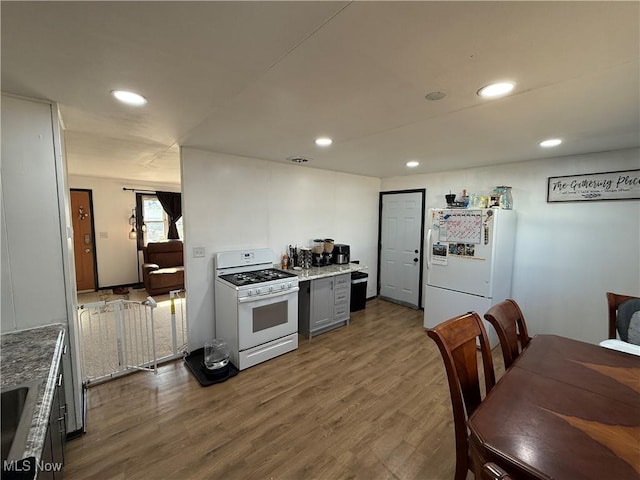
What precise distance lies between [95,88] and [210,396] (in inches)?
97.4

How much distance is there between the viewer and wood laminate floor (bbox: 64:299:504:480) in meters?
1.75

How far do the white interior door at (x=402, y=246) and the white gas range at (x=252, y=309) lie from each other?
7.80 ft

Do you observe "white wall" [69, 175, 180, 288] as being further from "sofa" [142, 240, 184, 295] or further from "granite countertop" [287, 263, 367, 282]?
"granite countertop" [287, 263, 367, 282]

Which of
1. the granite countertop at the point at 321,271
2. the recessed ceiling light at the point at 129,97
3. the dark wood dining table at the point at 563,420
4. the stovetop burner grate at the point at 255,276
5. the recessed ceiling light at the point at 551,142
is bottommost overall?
the dark wood dining table at the point at 563,420

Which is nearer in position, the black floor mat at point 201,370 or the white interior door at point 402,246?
the black floor mat at point 201,370

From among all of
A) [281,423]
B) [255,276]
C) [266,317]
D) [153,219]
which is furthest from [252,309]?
[153,219]

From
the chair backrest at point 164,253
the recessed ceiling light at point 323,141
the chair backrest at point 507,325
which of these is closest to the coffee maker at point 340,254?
the recessed ceiling light at point 323,141

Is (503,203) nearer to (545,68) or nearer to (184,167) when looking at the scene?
(545,68)

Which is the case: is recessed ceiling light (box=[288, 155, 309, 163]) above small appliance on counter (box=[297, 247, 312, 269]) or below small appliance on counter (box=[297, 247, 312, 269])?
above

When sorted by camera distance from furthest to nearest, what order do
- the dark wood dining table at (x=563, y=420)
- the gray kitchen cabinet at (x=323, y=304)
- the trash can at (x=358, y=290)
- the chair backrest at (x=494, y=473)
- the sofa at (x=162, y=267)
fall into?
the sofa at (x=162, y=267), the trash can at (x=358, y=290), the gray kitchen cabinet at (x=323, y=304), the dark wood dining table at (x=563, y=420), the chair backrest at (x=494, y=473)

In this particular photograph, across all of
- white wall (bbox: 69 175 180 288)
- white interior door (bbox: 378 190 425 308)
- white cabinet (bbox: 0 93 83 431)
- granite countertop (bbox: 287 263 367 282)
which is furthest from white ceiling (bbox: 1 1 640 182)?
white wall (bbox: 69 175 180 288)

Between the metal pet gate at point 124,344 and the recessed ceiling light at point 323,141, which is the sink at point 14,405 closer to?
the metal pet gate at point 124,344

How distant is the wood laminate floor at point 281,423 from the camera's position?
5.73 feet

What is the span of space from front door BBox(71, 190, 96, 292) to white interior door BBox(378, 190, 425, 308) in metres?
6.00
